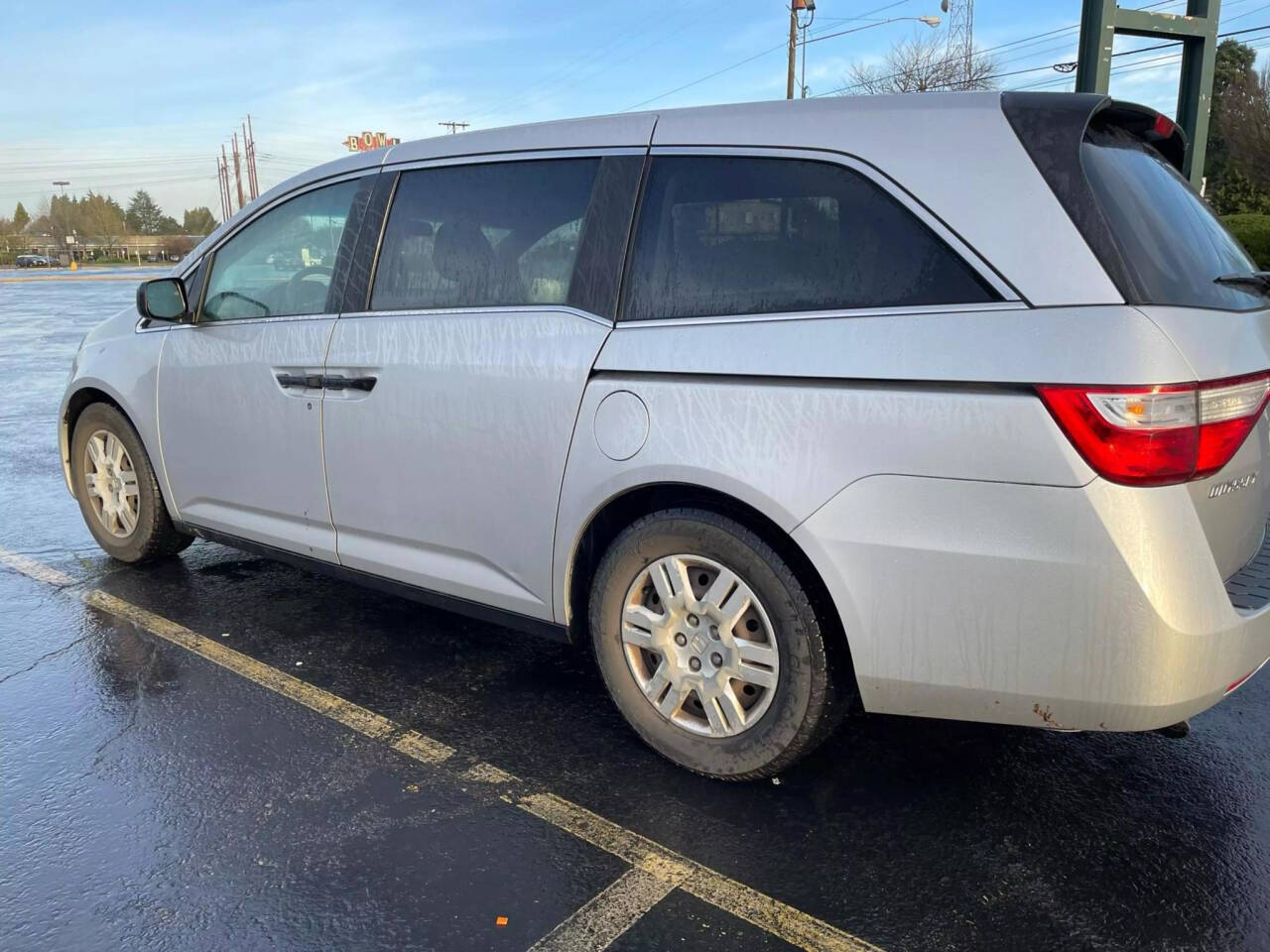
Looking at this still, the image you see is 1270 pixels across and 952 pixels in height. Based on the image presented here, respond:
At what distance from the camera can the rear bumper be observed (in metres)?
2.11

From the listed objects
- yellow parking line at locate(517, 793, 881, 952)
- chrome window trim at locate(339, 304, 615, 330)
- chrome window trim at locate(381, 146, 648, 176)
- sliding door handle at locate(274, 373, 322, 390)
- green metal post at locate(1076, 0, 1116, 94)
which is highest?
green metal post at locate(1076, 0, 1116, 94)

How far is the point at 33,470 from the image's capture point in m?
6.82

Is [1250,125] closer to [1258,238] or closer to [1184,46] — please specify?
[1258,238]

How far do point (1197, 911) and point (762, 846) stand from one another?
1007 millimetres

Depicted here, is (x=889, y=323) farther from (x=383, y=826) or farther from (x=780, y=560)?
(x=383, y=826)

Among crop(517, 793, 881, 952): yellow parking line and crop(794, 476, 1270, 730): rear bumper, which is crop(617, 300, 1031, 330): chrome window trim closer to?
crop(794, 476, 1270, 730): rear bumper

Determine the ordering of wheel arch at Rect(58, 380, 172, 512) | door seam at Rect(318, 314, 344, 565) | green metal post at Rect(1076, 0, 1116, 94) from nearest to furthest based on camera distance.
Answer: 1. door seam at Rect(318, 314, 344, 565)
2. wheel arch at Rect(58, 380, 172, 512)
3. green metal post at Rect(1076, 0, 1116, 94)

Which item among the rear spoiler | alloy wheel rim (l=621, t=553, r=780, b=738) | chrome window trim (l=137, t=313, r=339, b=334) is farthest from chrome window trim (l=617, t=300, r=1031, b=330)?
chrome window trim (l=137, t=313, r=339, b=334)

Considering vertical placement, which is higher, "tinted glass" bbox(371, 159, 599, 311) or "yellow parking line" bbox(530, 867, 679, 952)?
"tinted glass" bbox(371, 159, 599, 311)

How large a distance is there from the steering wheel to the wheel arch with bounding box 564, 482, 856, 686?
1499mm

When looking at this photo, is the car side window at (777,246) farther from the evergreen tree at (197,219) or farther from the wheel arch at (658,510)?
the evergreen tree at (197,219)

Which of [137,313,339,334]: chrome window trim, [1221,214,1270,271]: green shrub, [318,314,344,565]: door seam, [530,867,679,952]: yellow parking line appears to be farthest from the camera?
[1221,214,1270,271]: green shrub

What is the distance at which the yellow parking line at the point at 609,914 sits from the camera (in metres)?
2.19

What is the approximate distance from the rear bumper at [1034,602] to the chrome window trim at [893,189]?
47 cm
